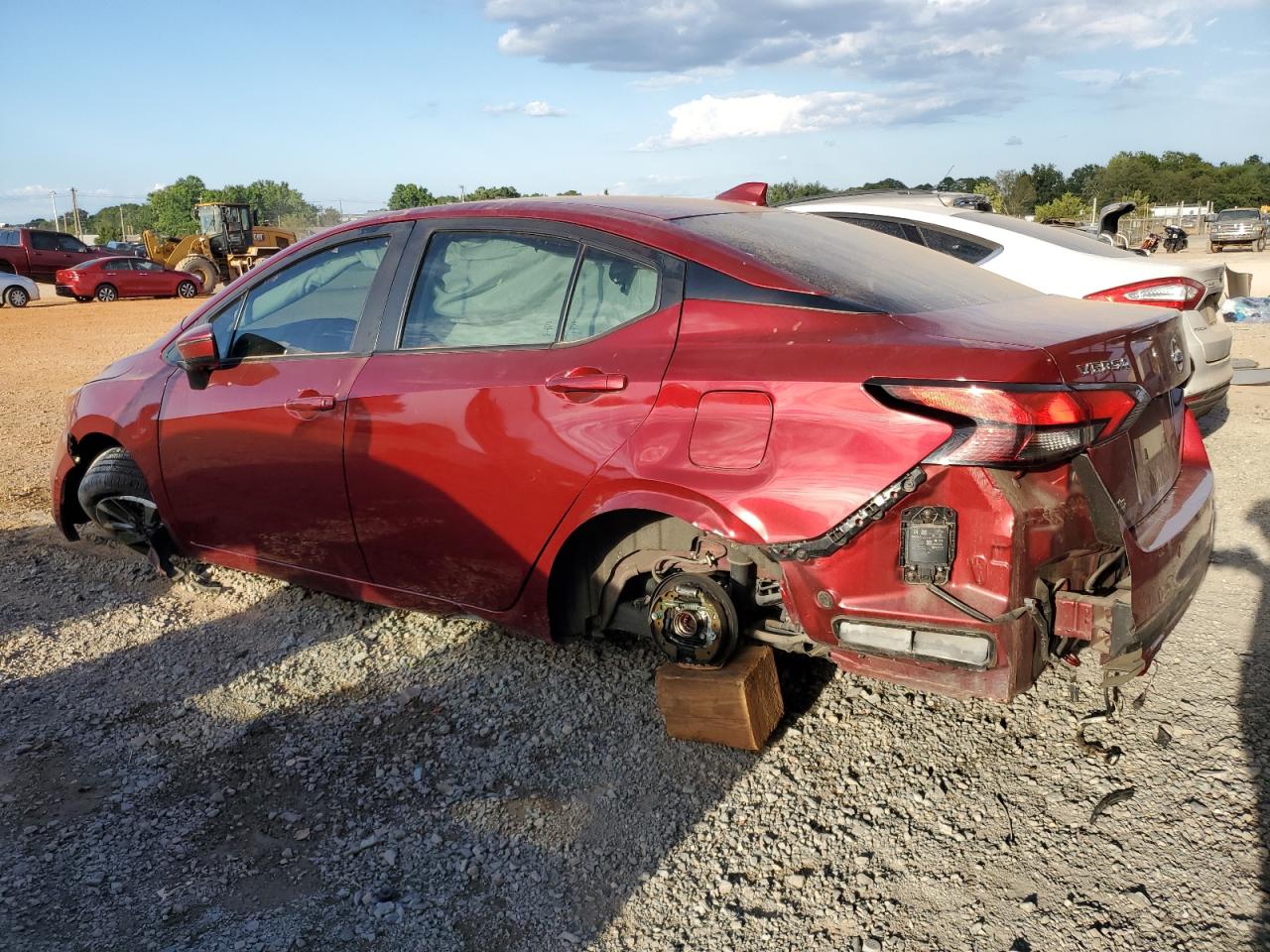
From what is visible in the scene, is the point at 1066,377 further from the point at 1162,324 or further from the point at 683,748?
the point at 683,748

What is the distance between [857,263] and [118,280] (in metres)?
27.4

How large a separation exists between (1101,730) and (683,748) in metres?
1.33

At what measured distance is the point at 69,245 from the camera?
29078mm

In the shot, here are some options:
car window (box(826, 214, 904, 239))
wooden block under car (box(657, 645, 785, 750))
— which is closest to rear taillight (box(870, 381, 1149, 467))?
wooden block under car (box(657, 645, 785, 750))

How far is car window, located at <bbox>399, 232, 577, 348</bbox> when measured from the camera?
3352 mm

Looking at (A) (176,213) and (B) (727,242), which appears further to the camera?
(A) (176,213)

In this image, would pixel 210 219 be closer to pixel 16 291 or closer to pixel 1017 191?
pixel 16 291

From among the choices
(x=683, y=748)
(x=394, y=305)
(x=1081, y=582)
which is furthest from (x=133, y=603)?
(x=1081, y=582)

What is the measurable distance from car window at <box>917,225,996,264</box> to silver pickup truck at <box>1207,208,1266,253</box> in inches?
1413

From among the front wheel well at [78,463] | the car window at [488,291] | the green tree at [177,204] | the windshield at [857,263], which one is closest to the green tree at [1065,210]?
the windshield at [857,263]

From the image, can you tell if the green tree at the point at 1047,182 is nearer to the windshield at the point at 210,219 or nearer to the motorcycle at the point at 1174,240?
the motorcycle at the point at 1174,240

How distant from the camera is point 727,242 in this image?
3166mm

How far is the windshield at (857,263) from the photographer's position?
9.93 feet

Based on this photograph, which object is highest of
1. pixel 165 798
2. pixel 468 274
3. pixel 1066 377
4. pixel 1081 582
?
pixel 468 274
